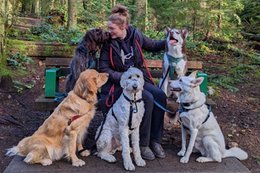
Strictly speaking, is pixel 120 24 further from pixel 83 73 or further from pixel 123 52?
pixel 83 73

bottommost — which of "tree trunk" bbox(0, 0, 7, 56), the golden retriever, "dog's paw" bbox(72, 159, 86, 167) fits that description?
"dog's paw" bbox(72, 159, 86, 167)

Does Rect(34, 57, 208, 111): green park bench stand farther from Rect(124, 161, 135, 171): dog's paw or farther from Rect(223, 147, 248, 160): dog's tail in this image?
Rect(124, 161, 135, 171): dog's paw

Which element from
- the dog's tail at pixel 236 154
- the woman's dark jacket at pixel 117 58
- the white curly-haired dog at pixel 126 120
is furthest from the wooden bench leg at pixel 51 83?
the dog's tail at pixel 236 154

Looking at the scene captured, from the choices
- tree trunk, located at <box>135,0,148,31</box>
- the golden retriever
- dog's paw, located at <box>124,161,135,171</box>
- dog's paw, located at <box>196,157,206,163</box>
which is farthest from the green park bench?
tree trunk, located at <box>135,0,148,31</box>

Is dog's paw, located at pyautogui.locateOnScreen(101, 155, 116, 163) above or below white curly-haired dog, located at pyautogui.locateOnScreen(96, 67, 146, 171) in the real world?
below

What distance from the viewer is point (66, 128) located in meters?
4.13

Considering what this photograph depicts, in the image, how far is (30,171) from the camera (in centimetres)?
393

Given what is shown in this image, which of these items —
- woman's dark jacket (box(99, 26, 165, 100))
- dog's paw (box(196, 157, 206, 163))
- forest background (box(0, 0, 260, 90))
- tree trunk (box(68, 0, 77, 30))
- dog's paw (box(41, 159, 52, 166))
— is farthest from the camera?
tree trunk (box(68, 0, 77, 30))

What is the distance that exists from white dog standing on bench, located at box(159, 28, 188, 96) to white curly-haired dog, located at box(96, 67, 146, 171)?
101cm

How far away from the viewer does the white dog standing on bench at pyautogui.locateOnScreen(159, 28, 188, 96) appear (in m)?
4.88

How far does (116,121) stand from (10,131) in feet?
7.38

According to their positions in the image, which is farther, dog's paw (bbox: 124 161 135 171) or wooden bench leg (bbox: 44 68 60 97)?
wooden bench leg (bbox: 44 68 60 97)

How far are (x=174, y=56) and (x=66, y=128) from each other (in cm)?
186

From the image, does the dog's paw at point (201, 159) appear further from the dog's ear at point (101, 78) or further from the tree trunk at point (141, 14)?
the tree trunk at point (141, 14)
